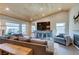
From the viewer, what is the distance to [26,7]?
213 centimetres

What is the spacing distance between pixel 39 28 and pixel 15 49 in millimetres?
737

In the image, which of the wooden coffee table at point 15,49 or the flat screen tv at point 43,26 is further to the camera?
the flat screen tv at point 43,26

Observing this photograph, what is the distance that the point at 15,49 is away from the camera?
211 centimetres

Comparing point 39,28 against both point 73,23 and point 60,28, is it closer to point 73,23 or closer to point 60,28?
point 60,28

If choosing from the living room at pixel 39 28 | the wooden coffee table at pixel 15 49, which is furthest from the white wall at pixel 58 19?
the wooden coffee table at pixel 15 49

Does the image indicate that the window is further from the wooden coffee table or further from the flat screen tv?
the wooden coffee table

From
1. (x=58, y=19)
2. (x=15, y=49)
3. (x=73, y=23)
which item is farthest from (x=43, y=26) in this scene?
(x=15, y=49)

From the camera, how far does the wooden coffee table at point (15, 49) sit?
2.08 meters

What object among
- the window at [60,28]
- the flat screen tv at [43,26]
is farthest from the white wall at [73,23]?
the flat screen tv at [43,26]

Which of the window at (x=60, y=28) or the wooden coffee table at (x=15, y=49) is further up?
the window at (x=60, y=28)

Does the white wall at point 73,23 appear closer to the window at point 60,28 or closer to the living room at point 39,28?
the living room at point 39,28

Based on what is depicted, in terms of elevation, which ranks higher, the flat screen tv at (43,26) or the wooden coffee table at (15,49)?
the flat screen tv at (43,26)
